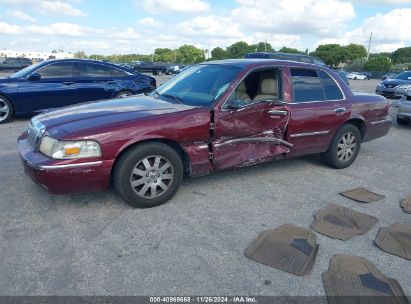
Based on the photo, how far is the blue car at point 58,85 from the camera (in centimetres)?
774

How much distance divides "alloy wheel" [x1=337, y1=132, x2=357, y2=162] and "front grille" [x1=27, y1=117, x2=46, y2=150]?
13.0 feet

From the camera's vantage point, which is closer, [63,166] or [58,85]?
[63,166]

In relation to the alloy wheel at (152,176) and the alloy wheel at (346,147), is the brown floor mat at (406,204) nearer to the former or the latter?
the alloy wheel at (346,147)

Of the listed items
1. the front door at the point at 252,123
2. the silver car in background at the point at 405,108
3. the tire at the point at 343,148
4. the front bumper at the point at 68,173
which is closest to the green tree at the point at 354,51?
the silver car in background at the point at 405,108

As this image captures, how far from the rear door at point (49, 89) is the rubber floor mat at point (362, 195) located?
640cm

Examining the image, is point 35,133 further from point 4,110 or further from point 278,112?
point 4,110

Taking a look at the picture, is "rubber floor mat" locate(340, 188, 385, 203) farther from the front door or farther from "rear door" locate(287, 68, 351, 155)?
the front door

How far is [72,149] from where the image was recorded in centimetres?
329

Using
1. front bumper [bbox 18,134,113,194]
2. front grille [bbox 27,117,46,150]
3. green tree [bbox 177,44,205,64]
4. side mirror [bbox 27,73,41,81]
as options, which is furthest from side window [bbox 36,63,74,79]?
green tree [bbox 177,44,205,64]

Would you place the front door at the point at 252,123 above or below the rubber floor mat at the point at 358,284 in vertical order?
above

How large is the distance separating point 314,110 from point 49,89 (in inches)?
234

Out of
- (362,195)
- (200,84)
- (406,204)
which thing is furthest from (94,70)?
(406,204)

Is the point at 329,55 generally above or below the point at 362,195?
above

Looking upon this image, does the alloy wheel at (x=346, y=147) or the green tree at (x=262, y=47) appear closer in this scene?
the alloy wheel at (x=346, y=147)
